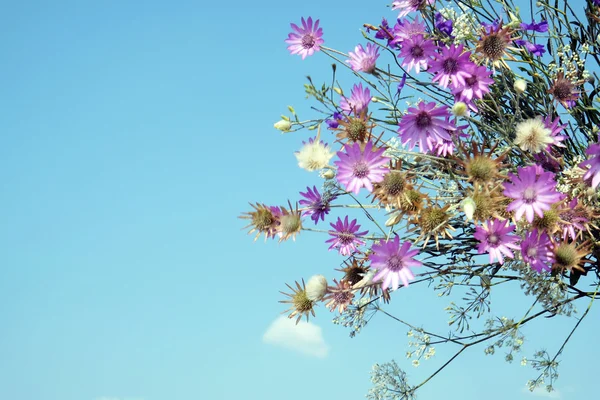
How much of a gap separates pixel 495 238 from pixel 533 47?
2.72 feet

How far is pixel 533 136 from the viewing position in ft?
7.22

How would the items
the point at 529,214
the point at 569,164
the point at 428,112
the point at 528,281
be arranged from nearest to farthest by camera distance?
the point at 529,214, the point at 428,112, the point at 528,281, the point at 569,164

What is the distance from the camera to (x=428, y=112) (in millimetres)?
2203

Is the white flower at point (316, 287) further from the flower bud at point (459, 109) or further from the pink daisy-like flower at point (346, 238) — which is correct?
the flower bud at point (459, 109)

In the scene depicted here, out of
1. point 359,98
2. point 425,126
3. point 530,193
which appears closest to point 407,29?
point 359,98

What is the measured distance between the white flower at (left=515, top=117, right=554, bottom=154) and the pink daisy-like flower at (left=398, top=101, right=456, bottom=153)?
205 millimetres

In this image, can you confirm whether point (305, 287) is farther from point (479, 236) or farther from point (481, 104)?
point (481, 104)

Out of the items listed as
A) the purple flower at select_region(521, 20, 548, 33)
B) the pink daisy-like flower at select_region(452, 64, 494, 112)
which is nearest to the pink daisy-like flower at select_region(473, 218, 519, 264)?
the pink daisy-like flower at select_region(452, 64, 494, 112)

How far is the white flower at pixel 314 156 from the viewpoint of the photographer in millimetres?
2283

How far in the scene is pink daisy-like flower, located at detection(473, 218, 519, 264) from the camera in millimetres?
2078

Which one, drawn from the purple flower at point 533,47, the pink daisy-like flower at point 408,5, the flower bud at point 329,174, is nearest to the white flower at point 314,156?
the flower bud at point 329,174

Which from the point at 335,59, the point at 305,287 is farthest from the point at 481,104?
the point at 305,287

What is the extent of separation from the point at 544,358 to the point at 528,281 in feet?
1.99

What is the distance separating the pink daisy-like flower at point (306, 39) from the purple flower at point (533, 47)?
0.71 m
